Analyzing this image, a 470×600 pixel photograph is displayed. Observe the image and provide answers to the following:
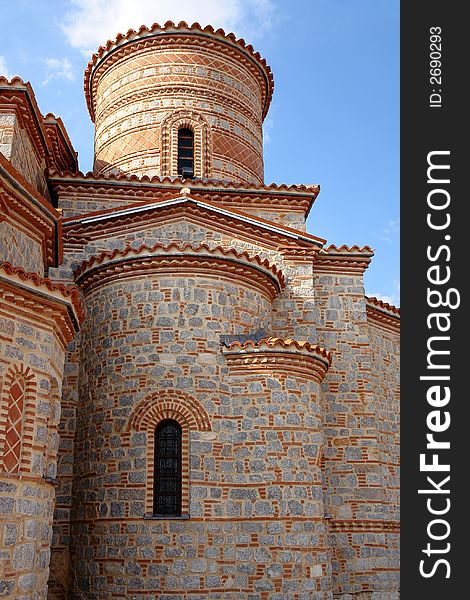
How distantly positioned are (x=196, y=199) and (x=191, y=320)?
2401 millimetres

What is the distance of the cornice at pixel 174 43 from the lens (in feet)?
42.5

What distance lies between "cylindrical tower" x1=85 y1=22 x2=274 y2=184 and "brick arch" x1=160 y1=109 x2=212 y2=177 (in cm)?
2

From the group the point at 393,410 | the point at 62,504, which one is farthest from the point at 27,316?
the point at 393,410

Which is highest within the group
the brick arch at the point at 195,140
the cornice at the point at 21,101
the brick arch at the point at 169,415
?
the brick arch at the point at 195,140

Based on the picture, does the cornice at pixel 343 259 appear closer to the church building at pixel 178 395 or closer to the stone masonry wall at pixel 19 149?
the church building at pixel 178 395

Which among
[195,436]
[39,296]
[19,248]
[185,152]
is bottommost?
[195,436]

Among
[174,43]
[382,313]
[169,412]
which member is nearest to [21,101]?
[169,412]

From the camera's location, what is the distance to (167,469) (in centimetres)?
800

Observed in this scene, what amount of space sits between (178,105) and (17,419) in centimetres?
862

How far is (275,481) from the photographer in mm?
7945

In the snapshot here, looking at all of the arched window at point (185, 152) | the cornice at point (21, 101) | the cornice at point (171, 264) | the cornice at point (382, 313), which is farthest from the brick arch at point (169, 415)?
the arched window at point (185, 152)

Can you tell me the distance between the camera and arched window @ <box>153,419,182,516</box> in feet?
25.8

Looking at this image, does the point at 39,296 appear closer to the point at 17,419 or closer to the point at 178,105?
the point at 17,419

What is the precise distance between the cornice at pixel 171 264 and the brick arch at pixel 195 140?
146 inches
